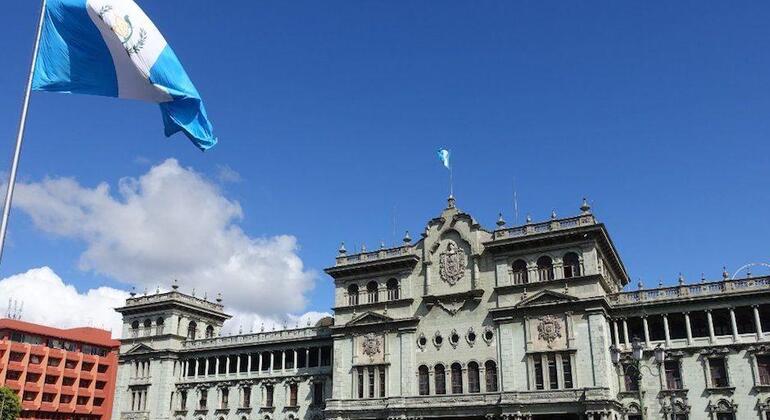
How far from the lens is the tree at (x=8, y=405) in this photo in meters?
78.1

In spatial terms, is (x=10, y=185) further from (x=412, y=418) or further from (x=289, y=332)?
(x=289, y=332)

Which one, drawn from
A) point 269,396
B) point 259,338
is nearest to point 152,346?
point 259,338

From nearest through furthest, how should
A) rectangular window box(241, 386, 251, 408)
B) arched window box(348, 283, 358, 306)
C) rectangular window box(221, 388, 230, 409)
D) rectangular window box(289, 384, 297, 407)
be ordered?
arched window box(348, 283, 358, 306) → rectangular window box(289, 384, 297, 407) → rectangular window box(241, 386, 251, 408) → rectangular window box(221, 388, 230, 409)

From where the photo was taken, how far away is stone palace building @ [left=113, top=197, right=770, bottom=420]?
171 ft

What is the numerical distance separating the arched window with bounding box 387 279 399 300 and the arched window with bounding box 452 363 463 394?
28.1 ft

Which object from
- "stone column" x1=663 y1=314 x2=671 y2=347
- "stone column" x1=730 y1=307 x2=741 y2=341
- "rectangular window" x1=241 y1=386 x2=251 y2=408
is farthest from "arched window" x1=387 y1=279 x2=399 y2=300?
"stone column" x1=730 y1=307 x2=741 y2=341

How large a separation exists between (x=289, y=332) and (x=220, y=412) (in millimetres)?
11270

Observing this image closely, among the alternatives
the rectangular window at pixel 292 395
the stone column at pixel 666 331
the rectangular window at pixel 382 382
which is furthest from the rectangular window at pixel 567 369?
the rectangular window at pixel 292 395

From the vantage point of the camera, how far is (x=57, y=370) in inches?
4316

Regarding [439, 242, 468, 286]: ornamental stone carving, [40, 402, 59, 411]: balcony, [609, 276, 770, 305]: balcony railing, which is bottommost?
[40, 402, 59, 411]: balcony

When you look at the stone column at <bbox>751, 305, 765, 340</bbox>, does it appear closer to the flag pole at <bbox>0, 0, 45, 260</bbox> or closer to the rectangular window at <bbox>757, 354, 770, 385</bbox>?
the rectangular window at <bbox>757, 354, 770, 385</bbox>

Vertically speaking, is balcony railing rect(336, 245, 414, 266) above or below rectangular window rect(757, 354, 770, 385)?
above

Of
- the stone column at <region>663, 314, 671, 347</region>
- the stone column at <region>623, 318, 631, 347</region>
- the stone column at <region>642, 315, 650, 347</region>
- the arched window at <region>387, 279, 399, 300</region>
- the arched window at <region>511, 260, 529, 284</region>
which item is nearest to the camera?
the stone column at <region>663, 314, 671, 347</region>

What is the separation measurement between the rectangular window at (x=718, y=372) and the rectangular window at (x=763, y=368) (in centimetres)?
227
